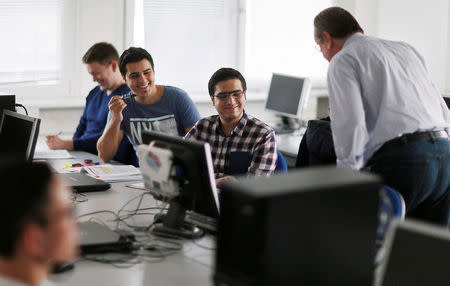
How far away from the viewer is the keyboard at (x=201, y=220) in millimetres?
2277

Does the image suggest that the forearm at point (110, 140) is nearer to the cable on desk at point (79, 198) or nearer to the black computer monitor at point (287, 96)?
the cable on desk at point (79, 198)

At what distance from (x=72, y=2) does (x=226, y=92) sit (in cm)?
244

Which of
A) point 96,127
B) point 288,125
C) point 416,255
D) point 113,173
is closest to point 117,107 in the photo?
point 113,173

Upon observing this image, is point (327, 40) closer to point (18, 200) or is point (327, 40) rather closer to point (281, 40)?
point (18, 200)

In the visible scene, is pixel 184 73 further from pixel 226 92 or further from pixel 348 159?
pixel 348 159

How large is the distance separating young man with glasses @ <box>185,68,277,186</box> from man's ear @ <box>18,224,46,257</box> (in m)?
1.66

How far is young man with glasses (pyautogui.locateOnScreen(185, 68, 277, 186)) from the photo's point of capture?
9.55 feet

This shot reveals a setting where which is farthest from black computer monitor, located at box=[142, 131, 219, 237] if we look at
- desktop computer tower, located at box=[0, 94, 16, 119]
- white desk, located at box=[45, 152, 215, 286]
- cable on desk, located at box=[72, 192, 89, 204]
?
desktop computer tower, located at box=[0, 94, 16, 119]

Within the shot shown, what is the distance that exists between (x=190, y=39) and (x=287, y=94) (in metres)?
0.97

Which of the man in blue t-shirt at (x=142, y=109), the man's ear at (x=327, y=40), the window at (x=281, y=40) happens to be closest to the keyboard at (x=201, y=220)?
the man's ear at (x=327, y=40)

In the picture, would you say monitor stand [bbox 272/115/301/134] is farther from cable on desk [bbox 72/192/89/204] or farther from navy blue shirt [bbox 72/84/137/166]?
cable on desk [bbox 72/192/89/204]

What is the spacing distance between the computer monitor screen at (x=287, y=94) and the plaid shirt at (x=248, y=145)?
2301 mm

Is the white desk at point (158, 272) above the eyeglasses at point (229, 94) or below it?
below

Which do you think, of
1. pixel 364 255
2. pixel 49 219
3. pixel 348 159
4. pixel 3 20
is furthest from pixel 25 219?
pixel 3 20
